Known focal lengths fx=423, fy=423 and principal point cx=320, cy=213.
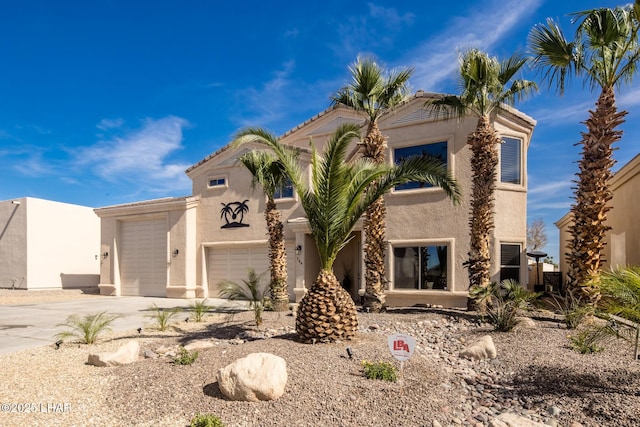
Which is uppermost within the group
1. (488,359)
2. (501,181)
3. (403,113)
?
(403,113)

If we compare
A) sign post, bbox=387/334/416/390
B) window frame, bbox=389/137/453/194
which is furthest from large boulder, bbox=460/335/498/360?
window frame, bbox=389/137/453/194

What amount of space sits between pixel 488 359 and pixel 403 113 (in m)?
9.79

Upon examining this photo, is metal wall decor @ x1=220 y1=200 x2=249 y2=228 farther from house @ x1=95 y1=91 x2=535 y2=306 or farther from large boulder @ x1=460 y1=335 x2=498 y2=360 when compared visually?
large boulder @ x1=460 y1=335 x2=498 y2=360

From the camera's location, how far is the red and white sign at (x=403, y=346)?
5.71m

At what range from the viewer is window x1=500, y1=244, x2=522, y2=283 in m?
13.9

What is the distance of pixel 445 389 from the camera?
607 centimetres

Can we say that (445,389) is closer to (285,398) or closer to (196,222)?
(285,398)

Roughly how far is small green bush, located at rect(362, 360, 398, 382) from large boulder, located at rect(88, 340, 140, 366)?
13.5 feet

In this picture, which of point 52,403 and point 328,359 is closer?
point 52,403

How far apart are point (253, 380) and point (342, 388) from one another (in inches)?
47.6

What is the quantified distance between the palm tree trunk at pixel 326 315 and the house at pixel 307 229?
699cm

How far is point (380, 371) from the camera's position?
612cm

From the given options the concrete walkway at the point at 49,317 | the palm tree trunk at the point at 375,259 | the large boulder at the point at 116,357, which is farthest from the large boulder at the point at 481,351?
the concrete walkway at the point at 49,317

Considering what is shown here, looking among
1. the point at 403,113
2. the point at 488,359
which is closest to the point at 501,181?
the point at 403,113
